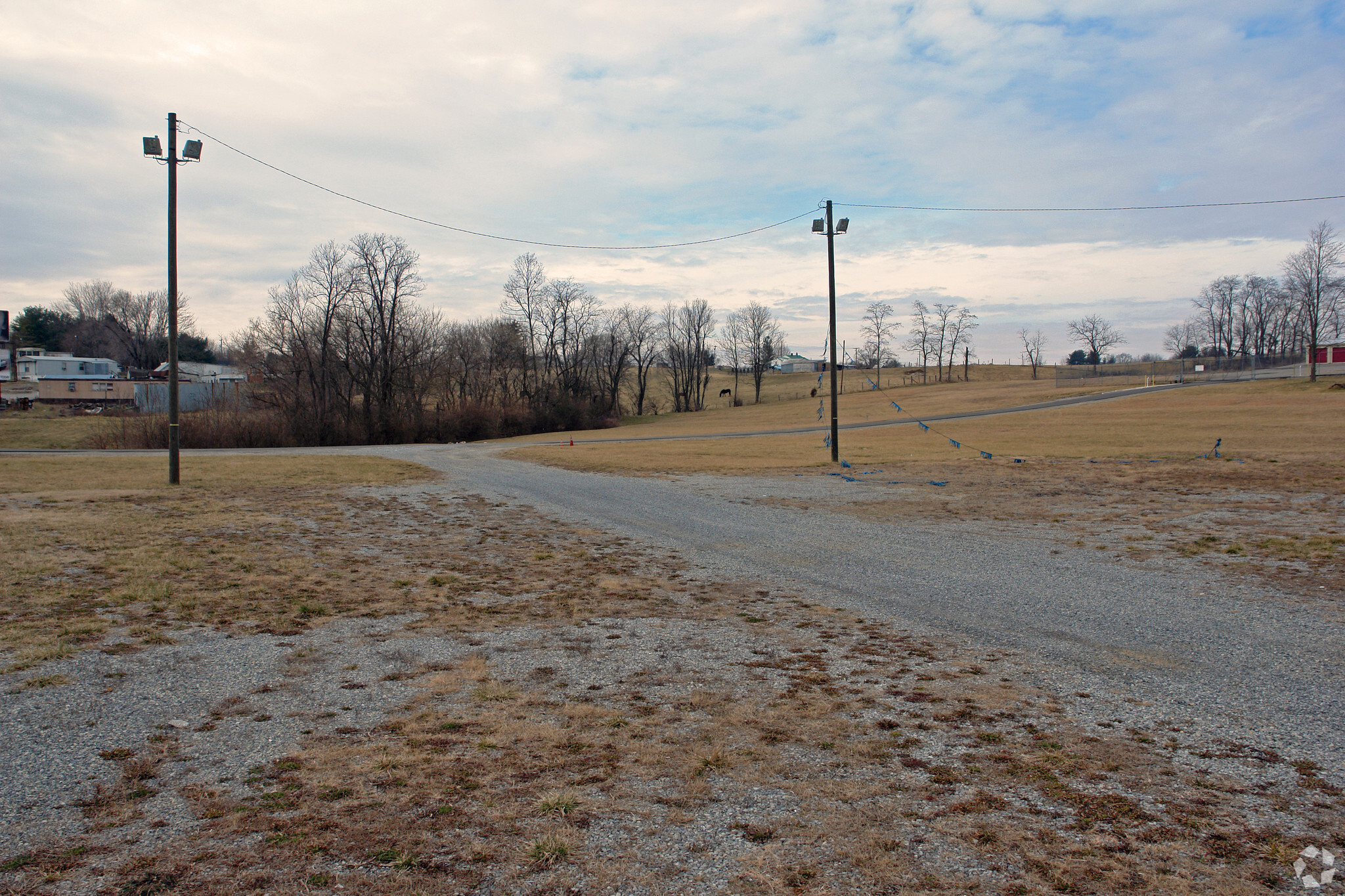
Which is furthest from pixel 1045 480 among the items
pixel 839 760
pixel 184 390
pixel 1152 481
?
pixel 184 390

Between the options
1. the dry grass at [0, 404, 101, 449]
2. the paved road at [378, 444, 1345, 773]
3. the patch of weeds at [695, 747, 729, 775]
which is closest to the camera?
the patch of weeds at [695, 747, 729, 775]

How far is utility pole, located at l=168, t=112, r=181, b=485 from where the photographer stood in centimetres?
1695

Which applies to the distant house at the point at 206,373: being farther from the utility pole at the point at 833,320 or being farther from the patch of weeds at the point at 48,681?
the patch of weeds at the point at 48,681

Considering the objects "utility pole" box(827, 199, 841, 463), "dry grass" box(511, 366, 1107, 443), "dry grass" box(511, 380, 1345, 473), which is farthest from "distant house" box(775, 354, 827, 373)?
"utility pole" box(827, 199, 841, 463)

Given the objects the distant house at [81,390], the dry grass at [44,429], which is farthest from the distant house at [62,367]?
the dry grass at [44,429]

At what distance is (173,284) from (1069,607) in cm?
1922

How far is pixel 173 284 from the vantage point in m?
17.3

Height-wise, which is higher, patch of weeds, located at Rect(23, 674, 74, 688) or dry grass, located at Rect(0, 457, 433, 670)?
dry grass, located at Rect(0, 457, 433, 670)

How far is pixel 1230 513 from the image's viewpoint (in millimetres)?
12609

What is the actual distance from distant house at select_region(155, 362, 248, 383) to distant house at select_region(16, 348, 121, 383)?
14.4ft

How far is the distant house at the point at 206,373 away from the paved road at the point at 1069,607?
78.6m

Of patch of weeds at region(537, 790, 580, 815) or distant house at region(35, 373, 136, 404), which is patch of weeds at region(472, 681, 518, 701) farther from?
distant house at region(35, 373, 136, 404)

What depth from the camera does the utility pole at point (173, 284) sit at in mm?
16953

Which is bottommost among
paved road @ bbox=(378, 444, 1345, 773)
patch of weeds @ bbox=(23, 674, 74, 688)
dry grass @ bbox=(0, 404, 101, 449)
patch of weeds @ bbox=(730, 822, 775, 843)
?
paved road @ bbox=(378, 444, 1345, 773)
